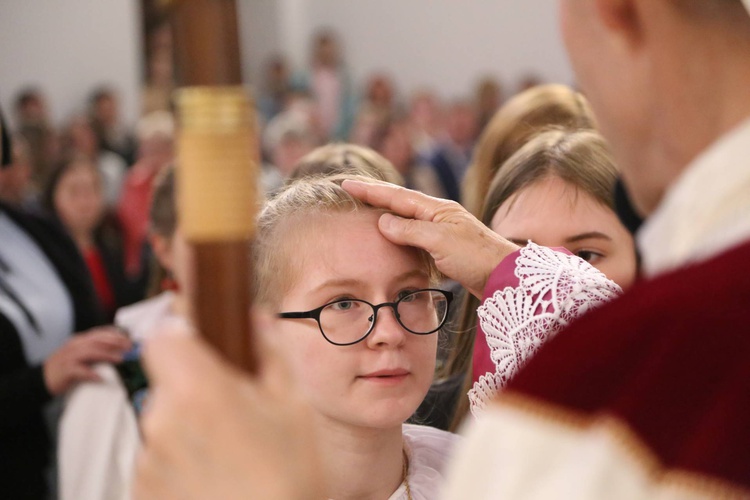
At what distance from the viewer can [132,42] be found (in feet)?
31.3

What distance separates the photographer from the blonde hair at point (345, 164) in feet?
6.97

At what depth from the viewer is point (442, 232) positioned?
158 centimetres

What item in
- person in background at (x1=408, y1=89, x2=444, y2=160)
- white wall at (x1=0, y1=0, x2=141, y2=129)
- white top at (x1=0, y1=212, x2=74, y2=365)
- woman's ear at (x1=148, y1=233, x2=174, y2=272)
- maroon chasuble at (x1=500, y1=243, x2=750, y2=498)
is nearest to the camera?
maroon chasuble at (x1=500, y1=243, x2=750, y2=498)

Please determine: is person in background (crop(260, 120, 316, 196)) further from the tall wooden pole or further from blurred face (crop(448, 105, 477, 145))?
the tall wooden pole

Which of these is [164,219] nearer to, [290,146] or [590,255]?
[590,255]

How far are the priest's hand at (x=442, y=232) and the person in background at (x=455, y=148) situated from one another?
20.1ft

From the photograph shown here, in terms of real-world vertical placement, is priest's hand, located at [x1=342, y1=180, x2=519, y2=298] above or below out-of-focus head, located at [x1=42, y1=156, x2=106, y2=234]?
above

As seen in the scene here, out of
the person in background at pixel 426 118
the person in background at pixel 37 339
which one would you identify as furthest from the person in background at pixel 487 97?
the person in background at pixel 37 339

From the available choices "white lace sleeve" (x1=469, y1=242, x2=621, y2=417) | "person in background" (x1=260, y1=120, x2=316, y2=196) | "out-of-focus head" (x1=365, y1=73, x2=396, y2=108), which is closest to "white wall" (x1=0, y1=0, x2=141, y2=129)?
"out-of-focus head" (x1=365, y1=73, x2=396, y2=108)

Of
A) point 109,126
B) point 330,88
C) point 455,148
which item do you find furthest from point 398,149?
point 330,88

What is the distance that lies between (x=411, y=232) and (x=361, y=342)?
195mm

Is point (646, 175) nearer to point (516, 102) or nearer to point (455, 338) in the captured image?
point (455, 338)

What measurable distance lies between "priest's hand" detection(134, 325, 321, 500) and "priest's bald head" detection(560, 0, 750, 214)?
35cm

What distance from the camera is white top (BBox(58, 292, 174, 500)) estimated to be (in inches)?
Answer: 84.1
